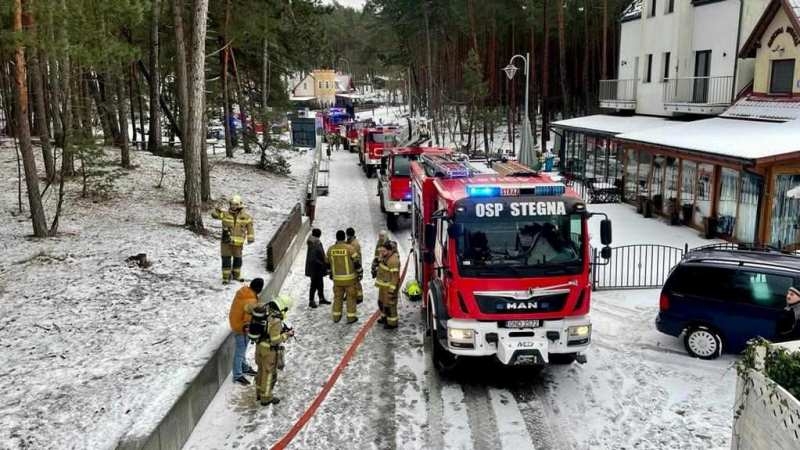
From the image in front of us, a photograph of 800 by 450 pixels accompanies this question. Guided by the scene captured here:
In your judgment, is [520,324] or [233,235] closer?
[520,324]

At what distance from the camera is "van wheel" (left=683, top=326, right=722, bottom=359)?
1047 centimetres

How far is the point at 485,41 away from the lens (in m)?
54.9

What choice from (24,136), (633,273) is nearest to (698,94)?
(633,273)

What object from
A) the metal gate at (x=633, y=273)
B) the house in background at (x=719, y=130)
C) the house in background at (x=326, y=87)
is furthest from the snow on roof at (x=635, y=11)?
the house in background at (x=326, y=87)

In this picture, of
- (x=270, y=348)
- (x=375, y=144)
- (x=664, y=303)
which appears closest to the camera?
(x=270, y=348)

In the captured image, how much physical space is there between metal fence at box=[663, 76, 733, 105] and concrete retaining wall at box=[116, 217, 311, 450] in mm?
19706

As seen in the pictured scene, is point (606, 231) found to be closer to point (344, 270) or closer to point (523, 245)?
point (523, 245)

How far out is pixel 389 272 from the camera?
1167cm

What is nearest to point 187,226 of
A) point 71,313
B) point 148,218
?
point 148,218

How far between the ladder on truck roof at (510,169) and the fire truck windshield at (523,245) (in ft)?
5.41

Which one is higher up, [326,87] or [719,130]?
[326,87]

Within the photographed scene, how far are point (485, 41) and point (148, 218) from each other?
140 ft

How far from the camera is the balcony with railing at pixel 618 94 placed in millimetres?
30188

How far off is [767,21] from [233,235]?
56.5ft
